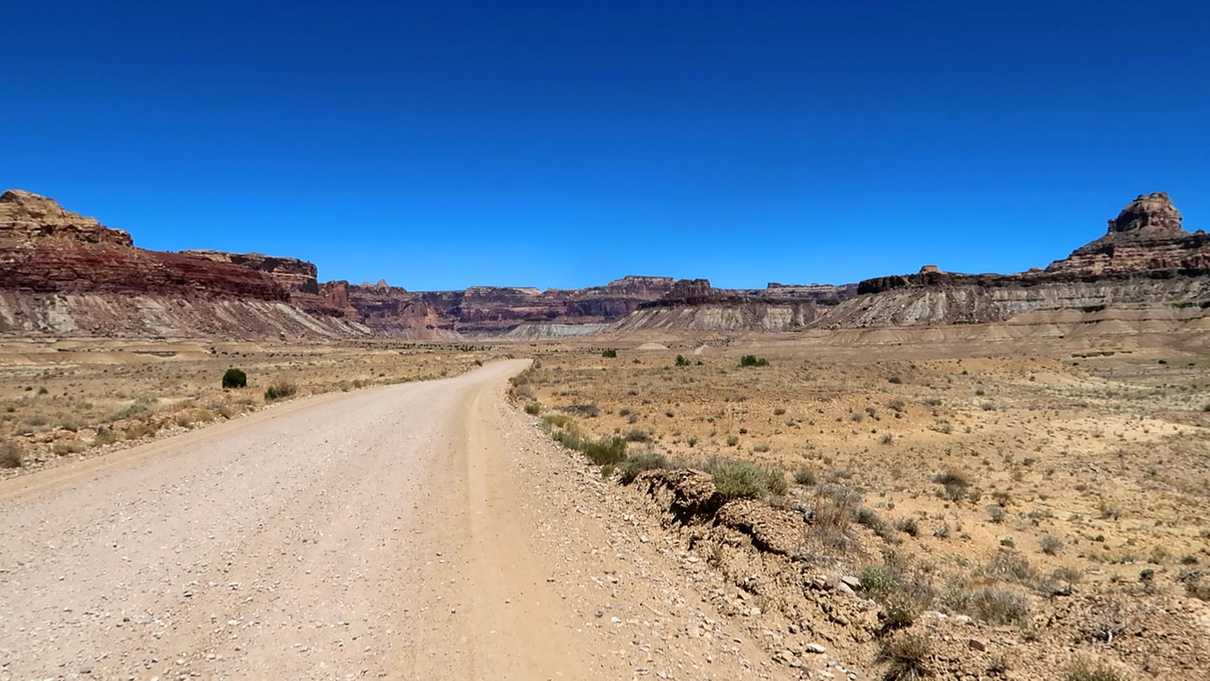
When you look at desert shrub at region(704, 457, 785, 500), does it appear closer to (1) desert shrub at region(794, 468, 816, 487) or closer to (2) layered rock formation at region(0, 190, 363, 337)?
(1) desert shrub at region(794, 468, 816, 487)

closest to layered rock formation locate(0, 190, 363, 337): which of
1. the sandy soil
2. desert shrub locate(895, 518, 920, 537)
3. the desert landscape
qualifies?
the desert landscape

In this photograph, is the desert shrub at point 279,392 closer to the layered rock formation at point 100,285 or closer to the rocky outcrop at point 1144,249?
the layered rock formation at point 100,285

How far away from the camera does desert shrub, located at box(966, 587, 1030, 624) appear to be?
224 inches

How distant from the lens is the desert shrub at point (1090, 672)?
4.29 meters

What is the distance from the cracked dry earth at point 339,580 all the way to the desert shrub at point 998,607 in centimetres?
234

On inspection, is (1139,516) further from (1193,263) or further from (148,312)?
(1193,263)

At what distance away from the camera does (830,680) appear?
5.05 m

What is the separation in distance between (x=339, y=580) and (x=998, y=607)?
22.9ft

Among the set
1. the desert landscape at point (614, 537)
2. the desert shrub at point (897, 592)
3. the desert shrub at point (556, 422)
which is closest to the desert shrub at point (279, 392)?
the desert landscape at point (614, 537)

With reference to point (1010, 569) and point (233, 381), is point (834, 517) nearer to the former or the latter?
point (1010, 569)

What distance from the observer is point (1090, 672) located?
4.38m

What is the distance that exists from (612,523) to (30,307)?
134587 millimetres

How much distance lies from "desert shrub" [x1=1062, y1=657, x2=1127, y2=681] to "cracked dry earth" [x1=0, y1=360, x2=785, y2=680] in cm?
222

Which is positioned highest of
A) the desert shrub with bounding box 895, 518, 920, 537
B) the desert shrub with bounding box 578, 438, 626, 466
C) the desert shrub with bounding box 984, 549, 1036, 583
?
the desert shrub with bounding box 578, 438, 626, 466
